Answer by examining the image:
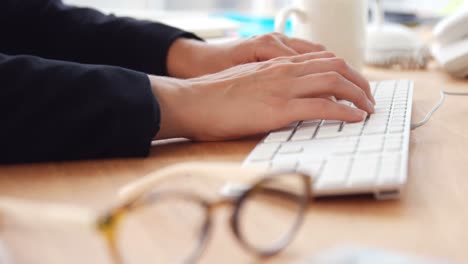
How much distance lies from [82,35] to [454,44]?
2.36 feet

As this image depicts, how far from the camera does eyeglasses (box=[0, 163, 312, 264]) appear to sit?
0.47 meters

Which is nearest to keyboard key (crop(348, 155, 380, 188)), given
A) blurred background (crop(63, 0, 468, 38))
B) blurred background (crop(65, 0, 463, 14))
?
blurred background (crop(63, 0, 468, 38))

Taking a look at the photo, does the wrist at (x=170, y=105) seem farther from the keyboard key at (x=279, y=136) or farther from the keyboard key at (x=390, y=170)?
the keyboard key at (x=390, y=170)

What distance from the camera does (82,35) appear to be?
1.16 metres

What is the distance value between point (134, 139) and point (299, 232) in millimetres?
291

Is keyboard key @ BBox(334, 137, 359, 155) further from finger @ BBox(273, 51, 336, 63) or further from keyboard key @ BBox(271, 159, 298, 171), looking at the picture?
finger @ BBox(273, 51, 336, 63)

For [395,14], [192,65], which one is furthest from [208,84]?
[395,14]

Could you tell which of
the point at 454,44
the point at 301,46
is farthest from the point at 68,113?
the point at 454,44

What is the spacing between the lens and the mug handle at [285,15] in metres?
1.35

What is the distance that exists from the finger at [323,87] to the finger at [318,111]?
1 centimetres

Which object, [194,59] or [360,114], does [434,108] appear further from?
[194,59]

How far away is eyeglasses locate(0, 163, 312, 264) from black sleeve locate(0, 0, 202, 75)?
0.54 meters

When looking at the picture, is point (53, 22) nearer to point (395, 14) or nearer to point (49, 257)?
A: point (49, 257)

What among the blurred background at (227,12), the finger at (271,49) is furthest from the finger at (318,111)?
the blurred background at (227,12)
